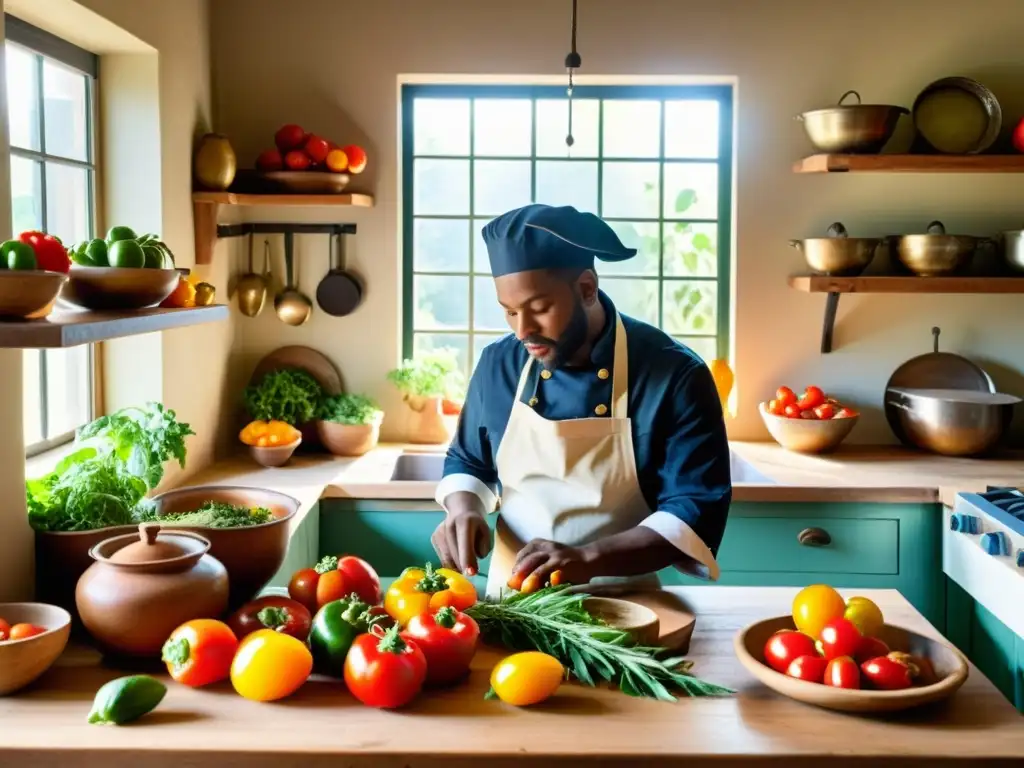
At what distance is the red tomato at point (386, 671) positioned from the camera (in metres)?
1.73

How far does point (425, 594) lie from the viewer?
2002 millimetres

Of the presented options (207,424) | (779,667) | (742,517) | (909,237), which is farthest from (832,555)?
(207,424)

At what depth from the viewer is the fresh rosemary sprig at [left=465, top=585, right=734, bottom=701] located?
1.82 metres

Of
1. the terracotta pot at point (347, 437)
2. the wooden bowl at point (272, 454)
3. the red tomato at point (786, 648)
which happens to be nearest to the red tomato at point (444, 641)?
the red tomato at point (786, 648)

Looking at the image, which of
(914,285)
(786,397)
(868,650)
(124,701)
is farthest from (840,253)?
(124,701)

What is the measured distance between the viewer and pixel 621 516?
2537 mm

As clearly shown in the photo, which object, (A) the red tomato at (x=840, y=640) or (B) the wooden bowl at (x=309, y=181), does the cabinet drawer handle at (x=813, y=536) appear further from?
(B) the wooden bowl at (x=309, y=181)

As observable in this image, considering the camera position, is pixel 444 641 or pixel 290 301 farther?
pixel 290 301

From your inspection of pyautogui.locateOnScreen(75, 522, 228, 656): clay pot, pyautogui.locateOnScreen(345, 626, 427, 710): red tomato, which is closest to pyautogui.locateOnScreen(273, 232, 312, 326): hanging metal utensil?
pyautogui.locateOnScreen(75, 522, 228, 656): clay pot

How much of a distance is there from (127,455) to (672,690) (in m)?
1.42

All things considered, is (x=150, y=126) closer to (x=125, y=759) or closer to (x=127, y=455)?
(x=127, y=455)

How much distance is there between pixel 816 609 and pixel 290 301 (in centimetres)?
270

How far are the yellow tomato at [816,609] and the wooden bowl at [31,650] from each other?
1197mm

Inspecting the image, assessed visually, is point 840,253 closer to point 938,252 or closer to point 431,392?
point 938,252
